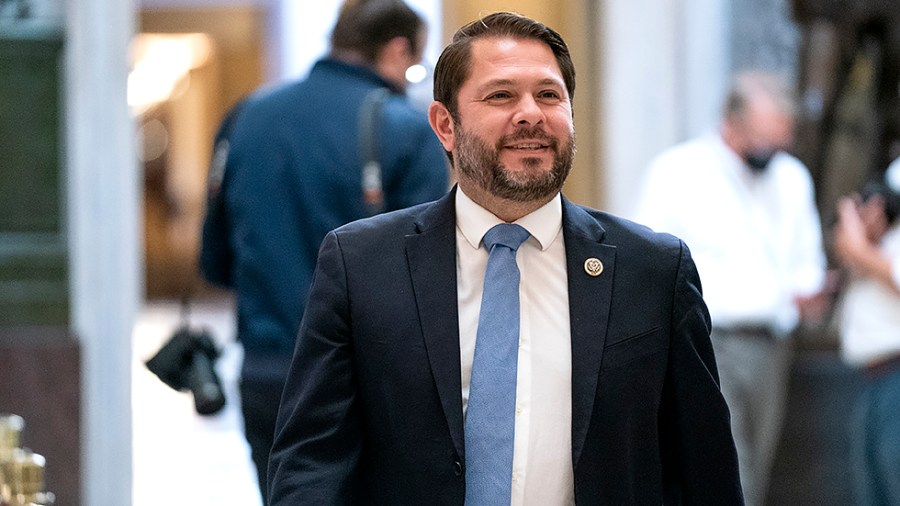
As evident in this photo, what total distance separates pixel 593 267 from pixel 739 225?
3.85 metres

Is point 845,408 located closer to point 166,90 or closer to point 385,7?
point 385,7

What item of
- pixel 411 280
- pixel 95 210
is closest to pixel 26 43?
pixel 95 210

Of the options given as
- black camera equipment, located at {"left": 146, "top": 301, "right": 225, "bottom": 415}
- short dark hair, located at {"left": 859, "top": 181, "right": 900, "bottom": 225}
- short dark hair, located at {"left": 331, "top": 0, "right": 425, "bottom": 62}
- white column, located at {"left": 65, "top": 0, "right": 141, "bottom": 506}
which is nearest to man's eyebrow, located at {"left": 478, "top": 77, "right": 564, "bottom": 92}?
short dark hair, located at {"left": 331, "top": 0, "right": 425, "bottom": 62}

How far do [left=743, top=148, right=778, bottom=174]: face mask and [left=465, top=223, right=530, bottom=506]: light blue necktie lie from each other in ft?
13.3

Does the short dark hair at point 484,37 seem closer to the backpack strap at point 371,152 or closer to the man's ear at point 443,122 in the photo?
the man's ear at point 443,122

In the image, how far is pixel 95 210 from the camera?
23.9 feet

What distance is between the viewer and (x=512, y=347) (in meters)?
2.85

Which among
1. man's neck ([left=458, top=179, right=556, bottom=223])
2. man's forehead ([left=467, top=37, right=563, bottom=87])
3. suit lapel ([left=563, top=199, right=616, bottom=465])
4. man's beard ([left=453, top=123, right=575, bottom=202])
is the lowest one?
suit lapel ([left=563, top=199, right=616, bottom=465])

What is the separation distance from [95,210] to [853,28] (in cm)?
358

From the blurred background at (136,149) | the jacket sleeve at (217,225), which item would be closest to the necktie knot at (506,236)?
the jacket sleeve at (217,225)

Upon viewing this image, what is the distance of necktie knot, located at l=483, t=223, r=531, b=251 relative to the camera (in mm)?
2906

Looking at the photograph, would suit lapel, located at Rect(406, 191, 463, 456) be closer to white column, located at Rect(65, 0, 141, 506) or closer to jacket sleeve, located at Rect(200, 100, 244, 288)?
jacket sleeve, located at Rect(200, 100, 244, 288)

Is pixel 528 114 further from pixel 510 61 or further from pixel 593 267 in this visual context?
pixel 593 267

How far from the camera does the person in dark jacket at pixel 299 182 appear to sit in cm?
440
